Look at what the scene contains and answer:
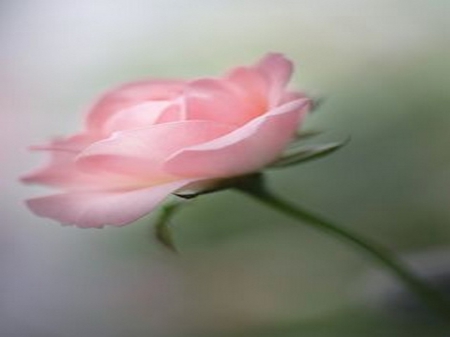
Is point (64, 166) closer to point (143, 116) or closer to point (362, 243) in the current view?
point (143, 116)

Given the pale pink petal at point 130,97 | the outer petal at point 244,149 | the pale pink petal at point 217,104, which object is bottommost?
the outer petal at point 244,149

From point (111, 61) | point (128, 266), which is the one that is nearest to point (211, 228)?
point (128, 266)

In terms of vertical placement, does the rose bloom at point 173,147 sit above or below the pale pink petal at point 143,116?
below

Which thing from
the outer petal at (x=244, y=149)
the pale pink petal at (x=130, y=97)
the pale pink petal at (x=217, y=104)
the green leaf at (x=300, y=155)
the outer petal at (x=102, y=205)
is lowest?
the outer petal at (x=102, y=205)

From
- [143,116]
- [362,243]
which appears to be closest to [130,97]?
[143,116]

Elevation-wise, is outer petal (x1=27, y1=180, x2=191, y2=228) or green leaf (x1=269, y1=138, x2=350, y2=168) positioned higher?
green leaf (x1=269, y1=138, x2=350, y2=168)

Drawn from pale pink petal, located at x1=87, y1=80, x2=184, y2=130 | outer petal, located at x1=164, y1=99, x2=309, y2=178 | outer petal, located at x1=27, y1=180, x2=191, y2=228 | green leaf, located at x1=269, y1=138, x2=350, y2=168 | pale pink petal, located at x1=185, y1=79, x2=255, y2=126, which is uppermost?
pale pink petal, located at x1=87, y1=80, x2=184, y2=130
